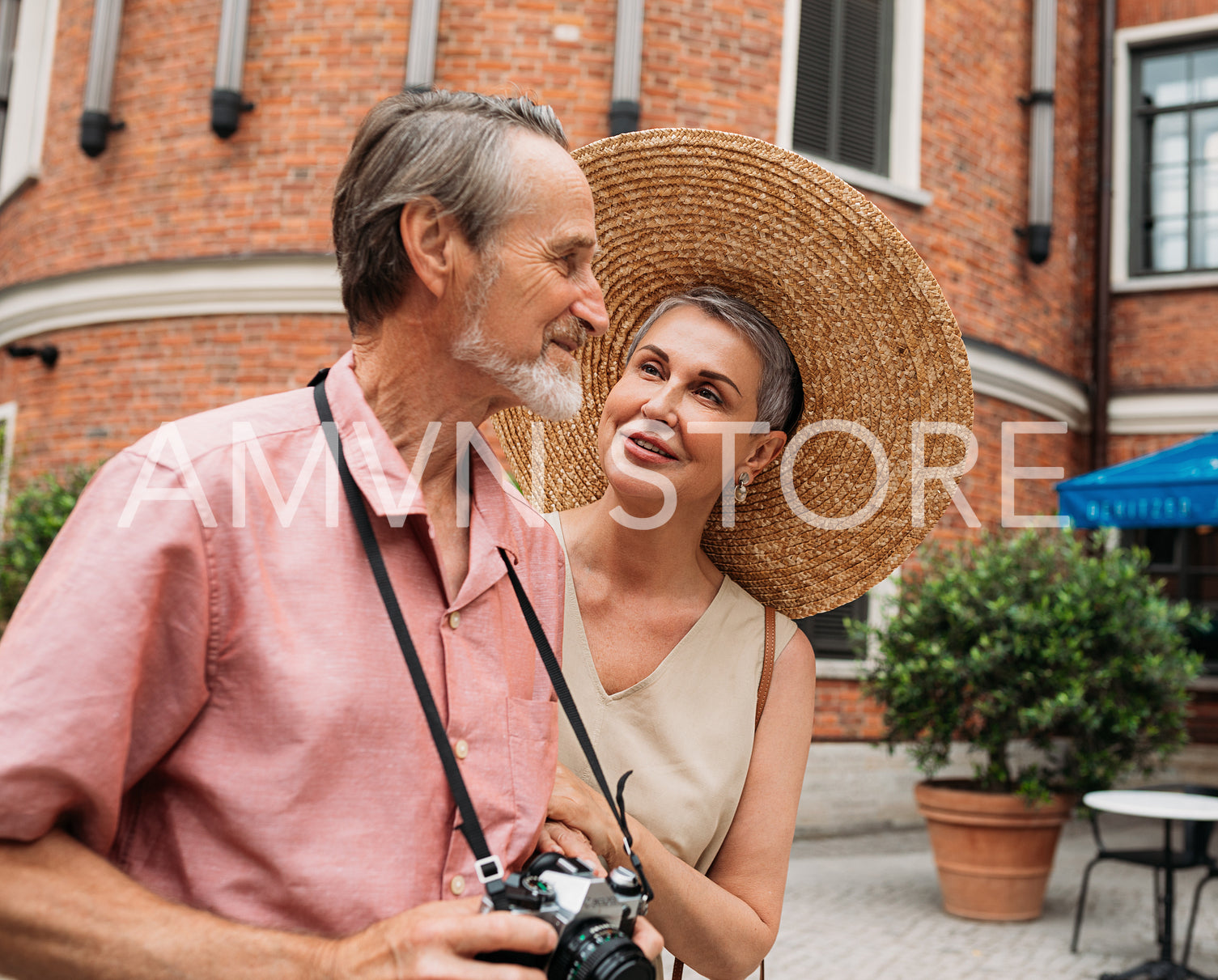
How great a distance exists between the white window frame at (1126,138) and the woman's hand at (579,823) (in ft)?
37.1

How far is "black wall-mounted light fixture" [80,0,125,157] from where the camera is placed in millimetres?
8211

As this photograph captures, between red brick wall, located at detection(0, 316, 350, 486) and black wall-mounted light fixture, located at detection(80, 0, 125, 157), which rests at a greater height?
black wall-mounted light fixture, located at detection(80, 0, 125, 157)

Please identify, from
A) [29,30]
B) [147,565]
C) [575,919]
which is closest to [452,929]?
[575,919]

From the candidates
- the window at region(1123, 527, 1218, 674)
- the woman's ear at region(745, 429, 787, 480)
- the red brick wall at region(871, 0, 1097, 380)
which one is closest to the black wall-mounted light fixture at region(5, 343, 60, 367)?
the red brick wall at region(871, 0, 1097, 380)

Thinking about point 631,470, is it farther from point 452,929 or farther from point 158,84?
point 158,84

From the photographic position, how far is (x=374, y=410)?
138 centimetres

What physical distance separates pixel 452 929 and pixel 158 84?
8736 millimetres

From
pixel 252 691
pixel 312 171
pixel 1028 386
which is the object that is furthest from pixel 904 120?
pixel 252 691

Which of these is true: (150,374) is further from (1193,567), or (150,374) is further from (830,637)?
(1193,567)

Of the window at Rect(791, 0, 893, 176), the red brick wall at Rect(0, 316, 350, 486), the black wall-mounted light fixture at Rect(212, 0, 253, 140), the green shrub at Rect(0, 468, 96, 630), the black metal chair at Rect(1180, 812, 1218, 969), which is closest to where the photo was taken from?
the black metal chair at Rect(1180, 812, 1218, 969)

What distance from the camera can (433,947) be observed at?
1.04 m

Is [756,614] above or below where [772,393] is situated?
below

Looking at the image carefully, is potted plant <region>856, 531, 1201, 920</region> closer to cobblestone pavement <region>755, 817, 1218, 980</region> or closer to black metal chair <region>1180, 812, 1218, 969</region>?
cobblestone pavement <region>755, 817, 1218, 980</region>

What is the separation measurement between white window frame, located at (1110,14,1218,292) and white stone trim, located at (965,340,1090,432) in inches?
55.1
